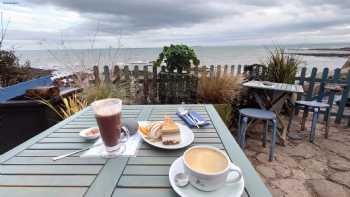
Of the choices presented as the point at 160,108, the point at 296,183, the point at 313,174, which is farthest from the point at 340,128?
the point at 160,108

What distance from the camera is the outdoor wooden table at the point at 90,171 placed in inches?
24.1

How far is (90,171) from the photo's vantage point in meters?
0.72

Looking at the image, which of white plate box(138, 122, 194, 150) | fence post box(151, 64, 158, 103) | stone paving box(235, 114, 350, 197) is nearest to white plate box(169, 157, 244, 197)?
white plate box(138, 122, 194, 150)

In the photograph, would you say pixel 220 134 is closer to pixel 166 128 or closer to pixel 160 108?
pixel 166 128

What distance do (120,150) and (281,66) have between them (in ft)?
12.5

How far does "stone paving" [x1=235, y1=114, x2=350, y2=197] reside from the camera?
1.87 m

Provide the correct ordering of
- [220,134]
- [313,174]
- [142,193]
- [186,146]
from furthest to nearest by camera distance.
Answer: [313,174] → [220,134] → [186,146] → [142,193]

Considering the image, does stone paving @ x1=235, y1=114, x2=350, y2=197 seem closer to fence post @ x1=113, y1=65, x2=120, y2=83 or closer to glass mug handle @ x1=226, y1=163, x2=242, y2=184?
glass mug handle @ x1=226, y1=163, x2=242, y2=184

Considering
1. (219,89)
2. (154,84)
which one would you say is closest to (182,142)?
(219,89)

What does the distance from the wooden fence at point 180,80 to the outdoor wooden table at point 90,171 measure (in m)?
2.30

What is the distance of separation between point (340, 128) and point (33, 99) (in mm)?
4850

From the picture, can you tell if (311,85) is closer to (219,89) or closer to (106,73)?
(219,89)

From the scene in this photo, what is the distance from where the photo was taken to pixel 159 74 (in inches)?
139

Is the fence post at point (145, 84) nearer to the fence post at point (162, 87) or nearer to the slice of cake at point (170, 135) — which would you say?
the fence post at point (162, 87)
